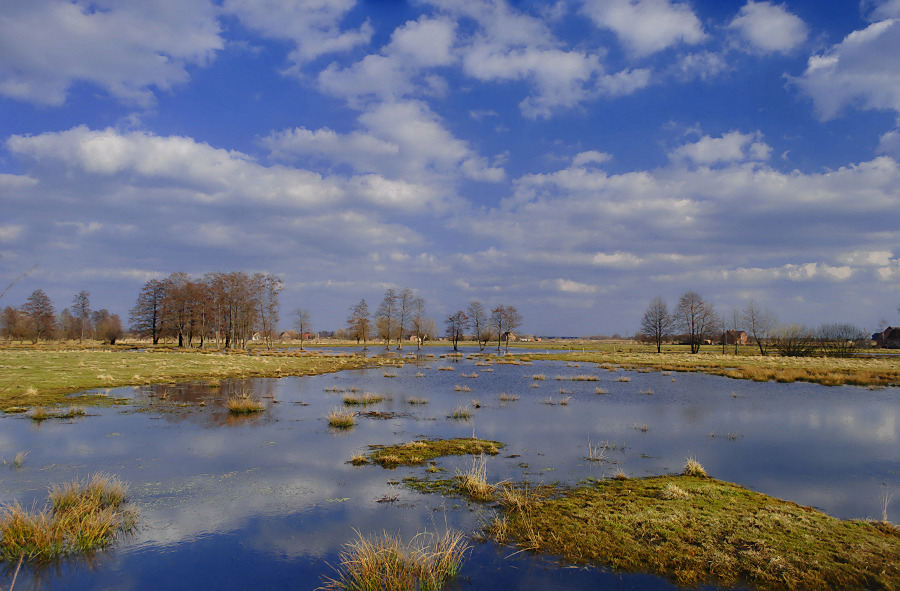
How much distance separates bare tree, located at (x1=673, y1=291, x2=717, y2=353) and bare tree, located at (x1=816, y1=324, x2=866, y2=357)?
16924 millimetres

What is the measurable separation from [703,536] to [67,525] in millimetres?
11477

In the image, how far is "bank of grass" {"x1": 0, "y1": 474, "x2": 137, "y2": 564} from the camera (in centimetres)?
727

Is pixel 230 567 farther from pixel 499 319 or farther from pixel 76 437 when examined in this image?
pixel 499 319

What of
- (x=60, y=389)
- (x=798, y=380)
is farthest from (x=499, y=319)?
(x=60, y=389)

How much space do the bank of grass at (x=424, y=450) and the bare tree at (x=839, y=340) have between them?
258ft

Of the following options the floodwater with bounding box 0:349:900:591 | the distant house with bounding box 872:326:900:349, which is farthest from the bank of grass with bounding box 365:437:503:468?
the distant house with bounding box 872:326:900:349

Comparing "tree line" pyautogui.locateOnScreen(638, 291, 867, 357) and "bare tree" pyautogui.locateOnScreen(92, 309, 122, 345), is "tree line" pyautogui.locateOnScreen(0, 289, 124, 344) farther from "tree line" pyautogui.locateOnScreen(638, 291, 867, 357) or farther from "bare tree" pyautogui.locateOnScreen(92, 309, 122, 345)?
"tree line" pyautogui.locateOnScreen(638, 291, 867, 357)

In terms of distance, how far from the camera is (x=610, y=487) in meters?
11.0

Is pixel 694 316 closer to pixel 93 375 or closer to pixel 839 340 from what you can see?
pixel 839 340

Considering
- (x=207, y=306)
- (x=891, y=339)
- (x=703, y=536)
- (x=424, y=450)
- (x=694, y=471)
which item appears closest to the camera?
(x=703, y=536)

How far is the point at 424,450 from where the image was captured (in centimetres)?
1462

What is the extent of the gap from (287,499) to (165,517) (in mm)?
2368

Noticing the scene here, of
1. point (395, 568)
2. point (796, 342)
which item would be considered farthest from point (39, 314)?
point (796, 342)

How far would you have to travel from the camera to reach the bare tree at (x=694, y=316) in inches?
3317
